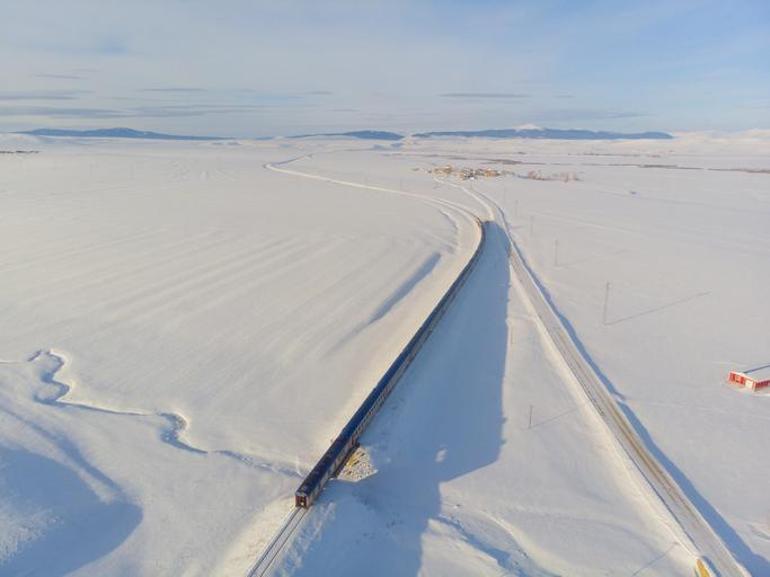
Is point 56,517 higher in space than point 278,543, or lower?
lower

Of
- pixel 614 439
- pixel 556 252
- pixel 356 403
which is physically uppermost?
pixel 614 439

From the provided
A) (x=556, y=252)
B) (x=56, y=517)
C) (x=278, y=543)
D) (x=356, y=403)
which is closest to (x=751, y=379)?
(x=356, y=403)

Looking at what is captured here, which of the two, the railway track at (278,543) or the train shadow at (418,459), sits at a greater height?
the railway track at (278,543)

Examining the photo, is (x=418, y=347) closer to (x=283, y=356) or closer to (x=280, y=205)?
(x=283, y=356)

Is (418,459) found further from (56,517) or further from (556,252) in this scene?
(556,252)

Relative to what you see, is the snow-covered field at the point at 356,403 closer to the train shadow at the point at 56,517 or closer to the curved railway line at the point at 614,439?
the train shadow at the point at 56,517

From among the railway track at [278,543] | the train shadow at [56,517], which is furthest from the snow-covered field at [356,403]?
the railway track at [278,543]

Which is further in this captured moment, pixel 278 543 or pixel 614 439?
pixel 614 439
